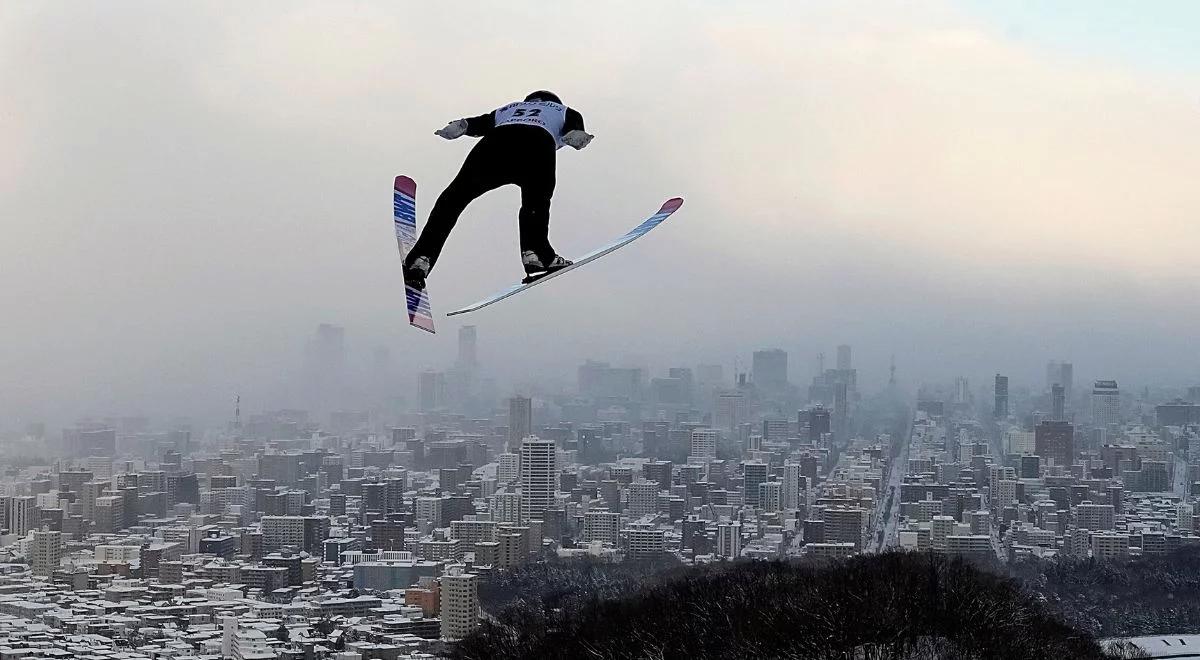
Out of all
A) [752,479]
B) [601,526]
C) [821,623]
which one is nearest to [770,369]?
[752,479]

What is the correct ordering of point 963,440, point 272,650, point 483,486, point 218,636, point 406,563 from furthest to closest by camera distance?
point 963,440
point 483,486
point 406,563
point 218,636
point 272,650

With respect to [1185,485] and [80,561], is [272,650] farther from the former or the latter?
[1185,485]

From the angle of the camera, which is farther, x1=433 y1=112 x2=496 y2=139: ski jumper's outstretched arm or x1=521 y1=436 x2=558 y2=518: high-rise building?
x1=521 y1=436 x2=558 y2=518: high-rise building

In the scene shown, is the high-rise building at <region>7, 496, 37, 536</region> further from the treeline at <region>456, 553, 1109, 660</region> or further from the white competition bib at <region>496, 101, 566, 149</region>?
the white competition bib at <region>496, 101, 566, 149</region>

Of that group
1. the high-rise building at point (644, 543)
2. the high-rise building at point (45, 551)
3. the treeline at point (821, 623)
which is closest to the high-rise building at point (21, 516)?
the high-rise building at point (45, 551)

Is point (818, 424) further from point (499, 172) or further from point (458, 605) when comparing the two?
point (499, 172)

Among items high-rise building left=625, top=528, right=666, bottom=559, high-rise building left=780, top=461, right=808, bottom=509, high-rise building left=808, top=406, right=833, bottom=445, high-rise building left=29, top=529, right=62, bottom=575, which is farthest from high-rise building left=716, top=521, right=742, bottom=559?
high-rise building left=808, top=406, right=833, bottom=445

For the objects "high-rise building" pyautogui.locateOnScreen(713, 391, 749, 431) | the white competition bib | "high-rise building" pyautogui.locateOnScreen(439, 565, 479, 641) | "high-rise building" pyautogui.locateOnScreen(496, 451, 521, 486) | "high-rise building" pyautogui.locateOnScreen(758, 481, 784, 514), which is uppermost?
"high-rise building" pyautogui.locateOnScreen(713, 391, 749, 431)

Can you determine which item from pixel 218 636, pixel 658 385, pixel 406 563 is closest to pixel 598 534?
pixel 406 563
